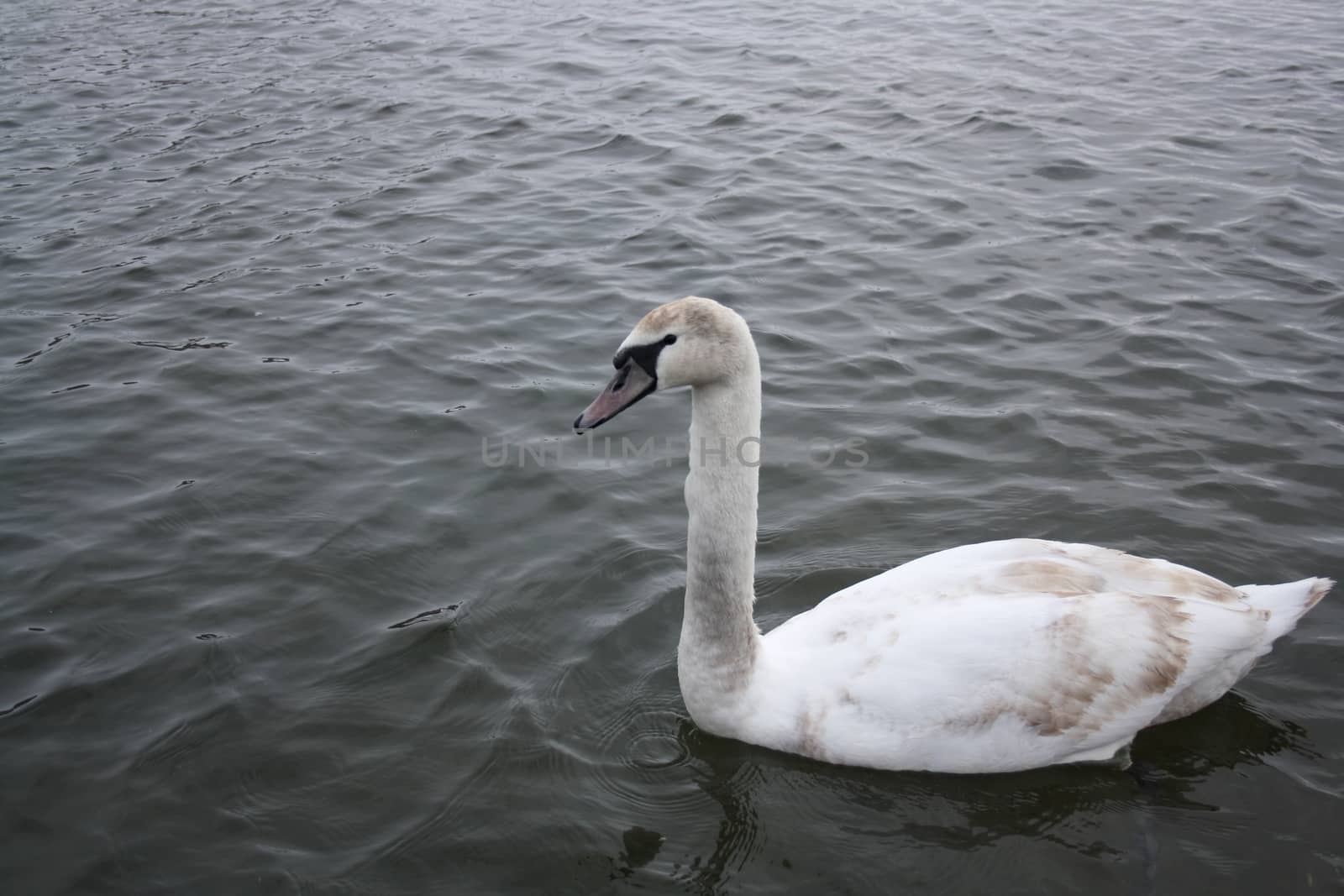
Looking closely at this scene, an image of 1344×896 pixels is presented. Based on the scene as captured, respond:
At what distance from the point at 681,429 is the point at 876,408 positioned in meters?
1.39

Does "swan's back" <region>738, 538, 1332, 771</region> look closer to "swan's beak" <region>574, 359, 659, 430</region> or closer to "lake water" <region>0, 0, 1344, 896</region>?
"lake water" <region>0, 0, 1344, 896</region>

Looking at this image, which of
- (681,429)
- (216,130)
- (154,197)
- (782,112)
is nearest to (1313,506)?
(681,429)

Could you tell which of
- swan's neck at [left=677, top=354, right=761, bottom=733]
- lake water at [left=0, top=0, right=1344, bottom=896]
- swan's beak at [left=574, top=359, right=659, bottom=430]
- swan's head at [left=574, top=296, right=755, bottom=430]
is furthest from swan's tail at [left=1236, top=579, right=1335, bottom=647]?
swan's beak at [left=574, top=359, right=659, bottom=430]

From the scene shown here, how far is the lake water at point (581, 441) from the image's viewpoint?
4.88 meters

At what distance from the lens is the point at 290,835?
4.82m

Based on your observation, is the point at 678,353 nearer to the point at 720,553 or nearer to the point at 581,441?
the point at 720,553

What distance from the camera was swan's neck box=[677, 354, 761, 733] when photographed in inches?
197

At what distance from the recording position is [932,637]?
191 inches

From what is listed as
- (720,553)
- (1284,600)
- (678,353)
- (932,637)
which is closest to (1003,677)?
(932,637)

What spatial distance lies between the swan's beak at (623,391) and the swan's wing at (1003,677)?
1.42m

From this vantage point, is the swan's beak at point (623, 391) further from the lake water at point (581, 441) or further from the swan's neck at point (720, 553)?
the lake water at point (581, 441)

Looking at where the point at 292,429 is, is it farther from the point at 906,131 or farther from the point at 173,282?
the point at 906,131

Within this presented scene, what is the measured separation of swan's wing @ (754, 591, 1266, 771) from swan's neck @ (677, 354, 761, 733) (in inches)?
10.8

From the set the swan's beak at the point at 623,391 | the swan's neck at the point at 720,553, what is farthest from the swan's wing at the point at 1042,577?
the swan's beak at the point at 623,391
